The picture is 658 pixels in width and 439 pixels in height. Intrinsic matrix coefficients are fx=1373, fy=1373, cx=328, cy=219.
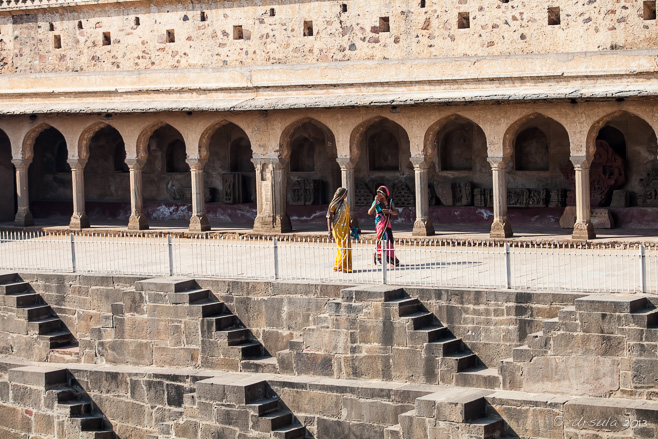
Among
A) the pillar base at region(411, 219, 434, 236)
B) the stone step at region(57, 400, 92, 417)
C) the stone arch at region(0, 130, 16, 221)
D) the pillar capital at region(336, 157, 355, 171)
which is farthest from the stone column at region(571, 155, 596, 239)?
the stone arch at region(0, 130, 16, 221)

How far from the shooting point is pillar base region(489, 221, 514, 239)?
25.6m

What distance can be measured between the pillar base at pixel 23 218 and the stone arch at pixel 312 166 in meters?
5.75

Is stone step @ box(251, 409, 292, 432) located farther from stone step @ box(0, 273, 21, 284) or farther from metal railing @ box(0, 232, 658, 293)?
stone step @ box(0, 273, 21, 284)

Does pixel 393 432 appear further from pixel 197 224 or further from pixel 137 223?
pixel 137 223

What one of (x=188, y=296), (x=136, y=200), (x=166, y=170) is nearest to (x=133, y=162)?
(x=136, y=200)

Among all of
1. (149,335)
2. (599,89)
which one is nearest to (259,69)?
(599,89)

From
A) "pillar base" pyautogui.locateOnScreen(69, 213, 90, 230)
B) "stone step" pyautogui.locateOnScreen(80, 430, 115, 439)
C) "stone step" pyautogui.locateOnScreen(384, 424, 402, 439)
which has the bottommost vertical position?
"stone step" pyautogui.locateOnScreen(80, 430, 115, 439)

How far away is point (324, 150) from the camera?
30.4 meters

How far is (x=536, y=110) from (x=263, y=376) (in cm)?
942

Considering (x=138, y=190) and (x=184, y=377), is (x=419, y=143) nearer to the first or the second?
(x=138, y=190)

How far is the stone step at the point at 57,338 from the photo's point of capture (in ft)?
69.1

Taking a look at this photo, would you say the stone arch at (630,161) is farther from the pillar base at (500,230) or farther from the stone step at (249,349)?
the stone step at (249,349)

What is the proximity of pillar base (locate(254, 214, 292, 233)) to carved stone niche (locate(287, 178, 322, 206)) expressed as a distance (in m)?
2.30

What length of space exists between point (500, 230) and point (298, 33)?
5851 millimetres
